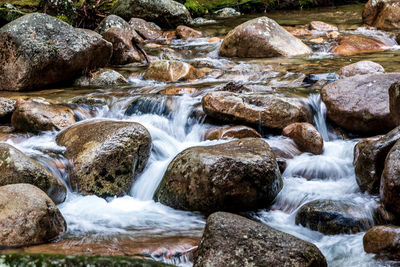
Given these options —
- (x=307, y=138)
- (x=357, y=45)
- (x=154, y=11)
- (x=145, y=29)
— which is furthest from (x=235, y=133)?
(x=154, y=11)

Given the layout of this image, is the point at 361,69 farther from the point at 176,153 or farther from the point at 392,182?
the point at 392,182

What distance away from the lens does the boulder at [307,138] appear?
580cm

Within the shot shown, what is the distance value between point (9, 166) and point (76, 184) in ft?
3.02

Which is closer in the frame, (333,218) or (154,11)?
(333,218)

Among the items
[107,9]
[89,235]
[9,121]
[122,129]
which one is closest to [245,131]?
[122,129]

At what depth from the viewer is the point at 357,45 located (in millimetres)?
11008

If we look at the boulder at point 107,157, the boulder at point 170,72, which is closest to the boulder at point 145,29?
the boulder at point 170,72

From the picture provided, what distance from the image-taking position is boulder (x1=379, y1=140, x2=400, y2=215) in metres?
3.79

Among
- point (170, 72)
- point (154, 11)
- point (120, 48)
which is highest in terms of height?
point (154, 11)

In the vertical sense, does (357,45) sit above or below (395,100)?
below

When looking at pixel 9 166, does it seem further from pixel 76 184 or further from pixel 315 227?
pixel 315 227

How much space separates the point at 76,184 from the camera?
4973 millimetres

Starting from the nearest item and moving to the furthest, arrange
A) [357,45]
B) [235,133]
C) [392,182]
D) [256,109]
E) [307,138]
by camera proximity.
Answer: [392,182] < [307,138] < [235,133] < [256,109] < [357,45]

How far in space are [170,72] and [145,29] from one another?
19.9ft
